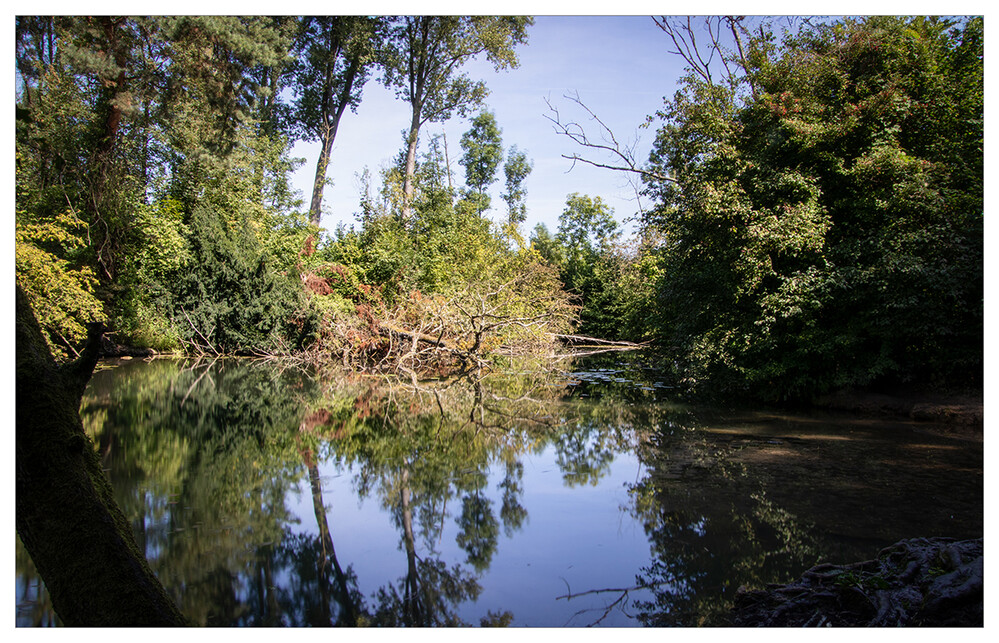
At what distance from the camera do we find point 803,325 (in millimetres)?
9961

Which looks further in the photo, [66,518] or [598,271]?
[598,271]

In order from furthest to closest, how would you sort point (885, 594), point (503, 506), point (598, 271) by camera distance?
point (598, 271) < point (503, 506) < point (885, 594)

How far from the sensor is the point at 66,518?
1.69 m

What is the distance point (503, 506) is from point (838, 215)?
8548mm

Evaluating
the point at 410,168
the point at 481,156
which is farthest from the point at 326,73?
the point at 481,156

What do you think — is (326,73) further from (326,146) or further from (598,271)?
(598,271)

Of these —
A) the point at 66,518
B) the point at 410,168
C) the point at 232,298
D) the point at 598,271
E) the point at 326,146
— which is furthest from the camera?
the point at 598,271

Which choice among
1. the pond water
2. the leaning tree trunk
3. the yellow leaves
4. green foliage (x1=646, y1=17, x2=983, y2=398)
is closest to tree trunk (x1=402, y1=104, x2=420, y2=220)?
the yellow leaves

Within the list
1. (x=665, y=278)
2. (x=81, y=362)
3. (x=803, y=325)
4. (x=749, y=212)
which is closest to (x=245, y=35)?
(x=665, y=278)

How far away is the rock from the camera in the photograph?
7.84 feet

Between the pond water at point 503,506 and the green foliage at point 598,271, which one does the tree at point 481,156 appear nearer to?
the green foliage at point 598,271

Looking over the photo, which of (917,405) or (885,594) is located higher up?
(917,405)

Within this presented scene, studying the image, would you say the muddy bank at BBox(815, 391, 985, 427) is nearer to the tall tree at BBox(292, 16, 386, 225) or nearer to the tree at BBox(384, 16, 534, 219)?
the tree at BBox(384, 16, 534, 219)

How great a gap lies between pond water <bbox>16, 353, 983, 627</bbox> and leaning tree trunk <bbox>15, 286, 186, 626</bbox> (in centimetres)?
115
